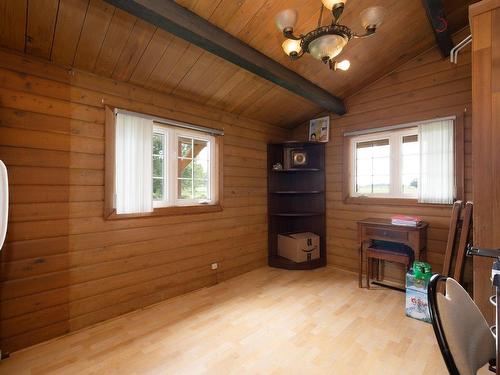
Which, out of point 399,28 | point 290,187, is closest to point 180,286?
point 290,187

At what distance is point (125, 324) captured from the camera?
2186 millimetres

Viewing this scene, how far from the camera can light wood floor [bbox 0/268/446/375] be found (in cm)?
168

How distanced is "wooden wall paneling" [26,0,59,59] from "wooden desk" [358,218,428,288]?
10.7 ft

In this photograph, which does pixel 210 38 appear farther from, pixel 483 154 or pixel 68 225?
pixel 483 154

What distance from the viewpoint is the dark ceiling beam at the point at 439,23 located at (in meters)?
2.10

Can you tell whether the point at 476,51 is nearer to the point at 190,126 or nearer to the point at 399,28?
the point at 399,28

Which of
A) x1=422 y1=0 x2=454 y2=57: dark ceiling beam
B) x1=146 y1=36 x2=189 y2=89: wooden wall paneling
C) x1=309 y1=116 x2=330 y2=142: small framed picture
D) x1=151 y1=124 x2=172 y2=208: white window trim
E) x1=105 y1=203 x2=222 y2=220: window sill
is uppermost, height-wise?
x1=422 y1=0 x2=454 y2=57: dark ceiling beam

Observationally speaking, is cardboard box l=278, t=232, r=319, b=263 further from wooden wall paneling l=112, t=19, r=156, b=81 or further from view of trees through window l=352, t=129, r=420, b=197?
wooden wall paneling l=112, t=19, r=156, b=81

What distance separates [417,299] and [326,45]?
2.28 metres

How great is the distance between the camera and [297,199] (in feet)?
13.3

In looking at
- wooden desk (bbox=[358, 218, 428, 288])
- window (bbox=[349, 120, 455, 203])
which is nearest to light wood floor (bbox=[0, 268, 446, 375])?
wooden desk (bbox=[358, 218, 428, 288])

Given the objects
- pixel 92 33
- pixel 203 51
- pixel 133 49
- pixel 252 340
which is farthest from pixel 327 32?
pixel 252 340

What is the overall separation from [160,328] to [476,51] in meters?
3.00

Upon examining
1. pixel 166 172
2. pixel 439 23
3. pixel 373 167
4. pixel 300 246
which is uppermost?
pixel 439 23
